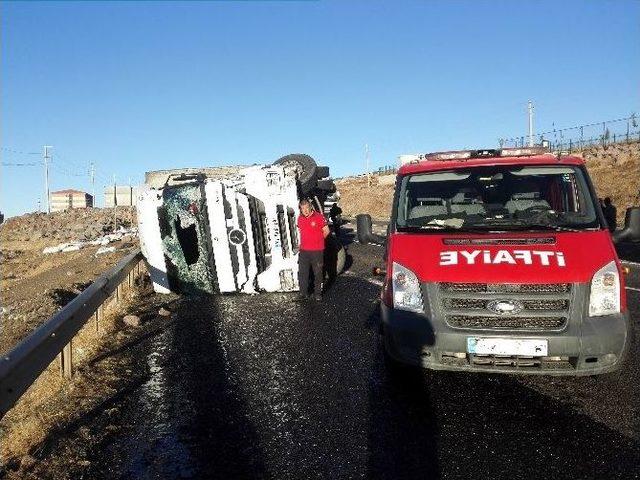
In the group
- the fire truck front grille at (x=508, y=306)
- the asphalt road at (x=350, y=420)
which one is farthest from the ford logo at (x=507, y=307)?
the asphalt road at (x=350, y=420)

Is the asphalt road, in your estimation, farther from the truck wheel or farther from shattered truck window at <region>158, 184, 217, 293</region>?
shattered truck window at <region>158, 184, 217, 293</region>

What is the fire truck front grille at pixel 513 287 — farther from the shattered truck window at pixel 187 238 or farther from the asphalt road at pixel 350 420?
the shattered truck window at pixel 187 238

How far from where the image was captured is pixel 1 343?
9.01 metres

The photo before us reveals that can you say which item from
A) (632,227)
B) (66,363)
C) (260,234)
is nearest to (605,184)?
(260,234)

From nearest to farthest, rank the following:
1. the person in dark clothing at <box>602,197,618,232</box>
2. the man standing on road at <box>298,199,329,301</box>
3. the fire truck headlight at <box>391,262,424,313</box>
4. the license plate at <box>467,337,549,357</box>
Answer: the license plate at <box>467,337,549,357</box>, the fire truck headlight at <box>391,262,424,313</box>, the person in dark clothing at <box>602,197,618,232</box>, the man standing on road at <box>298,199,329,301</box>

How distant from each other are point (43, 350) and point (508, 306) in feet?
11.9

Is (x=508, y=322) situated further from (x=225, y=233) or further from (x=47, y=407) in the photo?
(x=225, y=233)

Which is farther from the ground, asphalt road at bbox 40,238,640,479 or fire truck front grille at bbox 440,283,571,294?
fire truck front grille at bbox 440,283,571,294

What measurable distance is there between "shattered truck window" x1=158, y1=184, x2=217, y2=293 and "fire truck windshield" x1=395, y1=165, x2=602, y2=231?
4688 millimetres

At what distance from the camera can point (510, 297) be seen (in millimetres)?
4211

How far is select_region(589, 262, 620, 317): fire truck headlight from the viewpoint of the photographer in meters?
4.19

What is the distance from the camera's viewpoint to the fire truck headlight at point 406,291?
443 centimetres

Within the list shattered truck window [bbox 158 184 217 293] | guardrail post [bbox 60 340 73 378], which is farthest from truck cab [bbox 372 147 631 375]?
shattered truck window [bbox 158 184 217 293]

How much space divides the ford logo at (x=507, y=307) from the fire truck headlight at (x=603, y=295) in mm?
542
